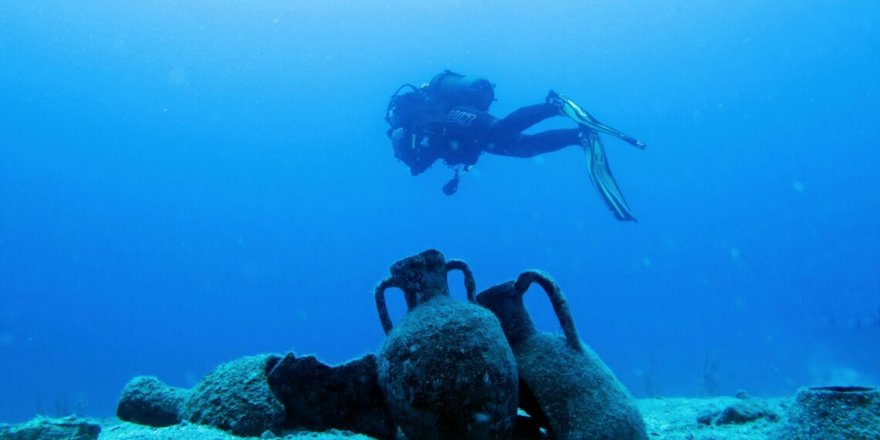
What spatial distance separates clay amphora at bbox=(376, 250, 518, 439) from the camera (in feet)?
8.16

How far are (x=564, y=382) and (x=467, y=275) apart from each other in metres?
0.92

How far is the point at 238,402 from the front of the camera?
2.97m

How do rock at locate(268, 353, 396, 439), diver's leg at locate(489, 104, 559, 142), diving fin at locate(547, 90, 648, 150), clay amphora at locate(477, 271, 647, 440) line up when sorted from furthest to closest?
diver's leg at locate(489, 104, 559, 142), diving fin at locate(547, 90, 648, 150), rock at locate(268, 353, 396, 439), clay amphora at locate(477, 271, 647, 440)

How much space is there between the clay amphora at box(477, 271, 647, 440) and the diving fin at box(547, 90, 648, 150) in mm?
7939

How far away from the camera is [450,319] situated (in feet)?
8.75

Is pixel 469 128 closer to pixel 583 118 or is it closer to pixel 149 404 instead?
pixel 583 118

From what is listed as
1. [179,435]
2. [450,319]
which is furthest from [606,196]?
[179,435]

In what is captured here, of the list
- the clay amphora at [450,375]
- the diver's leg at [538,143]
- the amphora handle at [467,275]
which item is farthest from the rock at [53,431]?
the diver's leg at [538,143]

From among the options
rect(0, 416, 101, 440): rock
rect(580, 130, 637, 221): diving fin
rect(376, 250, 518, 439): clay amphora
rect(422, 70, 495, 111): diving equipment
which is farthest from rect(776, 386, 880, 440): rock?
rect(422, 70, 495, 111): diving equipment

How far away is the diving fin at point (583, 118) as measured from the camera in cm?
1020

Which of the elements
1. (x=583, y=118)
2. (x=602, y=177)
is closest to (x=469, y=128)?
(x=583, y=118)

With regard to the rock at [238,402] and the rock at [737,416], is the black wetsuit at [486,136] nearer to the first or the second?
the rock at [737,416]

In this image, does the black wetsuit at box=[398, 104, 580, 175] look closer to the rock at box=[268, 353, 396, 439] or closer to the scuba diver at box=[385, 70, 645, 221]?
the scuba diver at box=[385, 70, 645, 221]

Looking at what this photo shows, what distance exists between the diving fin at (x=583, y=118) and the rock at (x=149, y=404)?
945cm
